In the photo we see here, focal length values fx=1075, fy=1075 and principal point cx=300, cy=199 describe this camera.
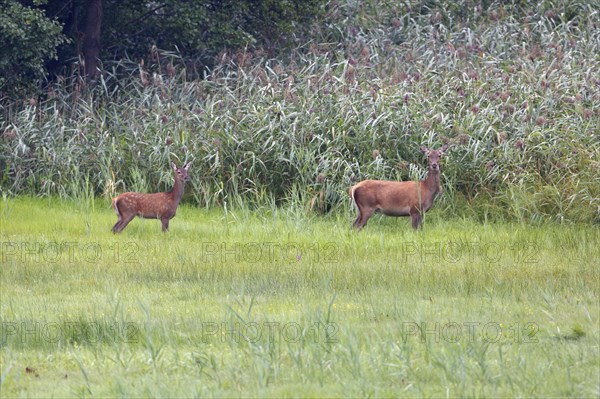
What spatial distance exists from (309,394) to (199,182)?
28.2ft

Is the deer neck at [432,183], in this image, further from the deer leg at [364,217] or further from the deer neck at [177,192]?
the deer neck at [177,192]

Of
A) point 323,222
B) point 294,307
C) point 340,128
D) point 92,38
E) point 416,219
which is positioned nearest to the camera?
point 294,307

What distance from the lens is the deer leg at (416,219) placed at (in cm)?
1216

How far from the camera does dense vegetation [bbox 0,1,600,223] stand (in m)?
13.4

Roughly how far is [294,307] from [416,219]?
4391mm

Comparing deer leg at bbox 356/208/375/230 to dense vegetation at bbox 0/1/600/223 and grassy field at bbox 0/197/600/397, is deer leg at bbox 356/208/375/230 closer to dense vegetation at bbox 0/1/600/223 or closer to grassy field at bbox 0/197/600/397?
grassy field at bbox 0/197/600/397

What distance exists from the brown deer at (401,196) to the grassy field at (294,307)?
10.1 inches

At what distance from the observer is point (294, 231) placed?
12.0 metres

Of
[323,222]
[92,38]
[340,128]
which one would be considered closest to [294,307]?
[323,222]

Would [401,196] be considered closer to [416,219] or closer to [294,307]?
[416,219]

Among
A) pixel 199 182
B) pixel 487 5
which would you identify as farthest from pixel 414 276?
pixel 487 5

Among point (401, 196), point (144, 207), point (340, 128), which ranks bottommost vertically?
point (144, 207)

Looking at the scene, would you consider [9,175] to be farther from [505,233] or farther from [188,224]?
[505,233]

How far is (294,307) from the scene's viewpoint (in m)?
Answer: 8.07
